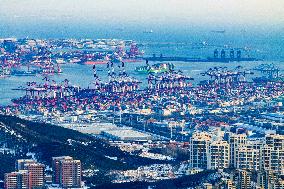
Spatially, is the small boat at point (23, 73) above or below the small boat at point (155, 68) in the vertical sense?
below

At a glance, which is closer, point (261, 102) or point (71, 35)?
point (261, 102)

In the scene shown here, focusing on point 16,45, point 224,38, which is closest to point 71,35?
point 224,38

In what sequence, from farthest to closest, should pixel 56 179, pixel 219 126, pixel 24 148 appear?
pixel 219 126, pixel 24 148, pixel 56 179

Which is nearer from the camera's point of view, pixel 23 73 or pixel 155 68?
pixel 23 73

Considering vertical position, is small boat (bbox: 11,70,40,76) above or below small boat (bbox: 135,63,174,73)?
below

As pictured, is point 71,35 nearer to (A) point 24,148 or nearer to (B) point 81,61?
(B) point 81,61

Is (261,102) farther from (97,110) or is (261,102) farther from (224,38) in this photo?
(224,38)

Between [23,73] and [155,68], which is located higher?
[155,68]

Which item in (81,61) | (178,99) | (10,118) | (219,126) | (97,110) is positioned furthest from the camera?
(81,61)

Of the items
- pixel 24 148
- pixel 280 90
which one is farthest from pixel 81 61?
pixel 24 148
